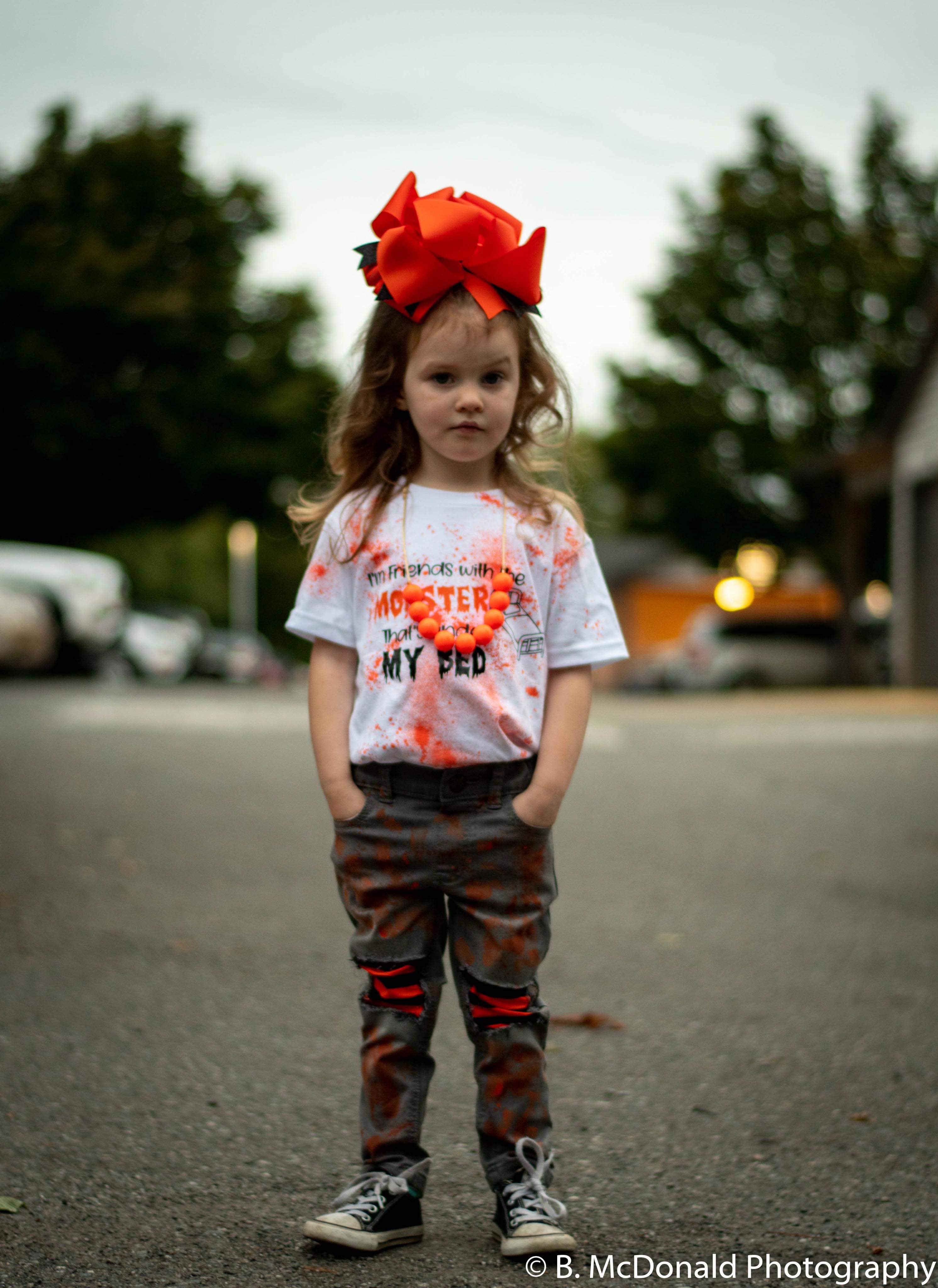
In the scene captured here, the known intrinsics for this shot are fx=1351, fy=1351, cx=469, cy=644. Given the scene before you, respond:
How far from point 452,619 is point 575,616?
25cm

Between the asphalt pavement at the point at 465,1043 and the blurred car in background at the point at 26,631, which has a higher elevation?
the blurred car in background at the point at 26,631

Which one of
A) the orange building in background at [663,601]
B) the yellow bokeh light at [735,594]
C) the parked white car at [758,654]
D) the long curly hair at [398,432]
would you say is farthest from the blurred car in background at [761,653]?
the long curly hair at [398,432]

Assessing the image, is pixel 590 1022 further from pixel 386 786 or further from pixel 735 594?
pixel 735 594

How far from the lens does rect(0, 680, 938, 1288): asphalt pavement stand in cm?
235

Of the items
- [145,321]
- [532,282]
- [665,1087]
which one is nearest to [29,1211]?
[665,1087]

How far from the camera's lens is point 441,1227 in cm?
239

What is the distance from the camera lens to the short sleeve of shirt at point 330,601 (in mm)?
2426

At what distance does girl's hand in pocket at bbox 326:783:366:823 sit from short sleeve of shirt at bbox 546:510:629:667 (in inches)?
16.3

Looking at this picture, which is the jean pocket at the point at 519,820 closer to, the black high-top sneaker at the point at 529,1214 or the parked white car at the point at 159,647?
the black high-top sneaker at the point at 529,1214

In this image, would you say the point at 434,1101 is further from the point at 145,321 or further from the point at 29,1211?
the point at 145,321

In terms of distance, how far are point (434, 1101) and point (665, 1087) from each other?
1.77 feet

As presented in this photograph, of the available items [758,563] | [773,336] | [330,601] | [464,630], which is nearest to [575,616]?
[464,630]

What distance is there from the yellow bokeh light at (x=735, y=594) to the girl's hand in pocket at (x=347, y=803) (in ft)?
96.9

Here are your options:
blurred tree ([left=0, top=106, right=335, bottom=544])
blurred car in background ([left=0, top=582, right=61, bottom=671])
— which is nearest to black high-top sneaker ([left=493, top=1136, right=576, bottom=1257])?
blurred car in background ([left=0, top=582, right=61, bottom=671])
